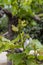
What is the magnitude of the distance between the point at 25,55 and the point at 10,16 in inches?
6.4

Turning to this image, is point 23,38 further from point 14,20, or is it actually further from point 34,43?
point 14,20

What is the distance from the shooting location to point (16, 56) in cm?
33

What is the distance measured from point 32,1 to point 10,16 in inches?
2.8

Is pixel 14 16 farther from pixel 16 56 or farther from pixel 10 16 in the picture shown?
pixel 16 56

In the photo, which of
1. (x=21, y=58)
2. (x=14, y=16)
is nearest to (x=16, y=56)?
(x=21, y=58)

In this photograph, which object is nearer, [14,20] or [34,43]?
[34,43]

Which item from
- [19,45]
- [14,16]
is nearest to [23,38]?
[19,45]

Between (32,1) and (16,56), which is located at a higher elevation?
(32,1)

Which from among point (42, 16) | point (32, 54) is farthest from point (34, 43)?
point (42, 16)

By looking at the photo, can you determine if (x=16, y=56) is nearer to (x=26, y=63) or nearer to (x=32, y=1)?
(x=26, y=63)

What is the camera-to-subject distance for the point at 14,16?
0.44 meters

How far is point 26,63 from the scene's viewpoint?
0.32 meters

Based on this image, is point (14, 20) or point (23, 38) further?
point (14, 20)

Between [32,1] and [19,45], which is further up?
[32,1]
